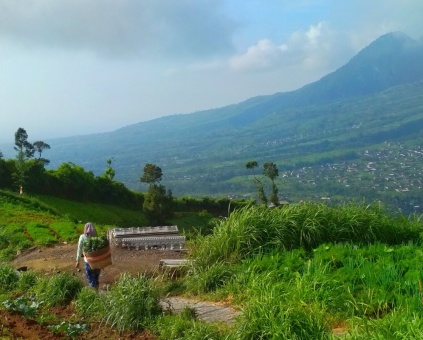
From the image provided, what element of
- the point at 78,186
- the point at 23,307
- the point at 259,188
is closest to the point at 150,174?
the point at 78,186

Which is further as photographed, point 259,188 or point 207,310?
point 259,188

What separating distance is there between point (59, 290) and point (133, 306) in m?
2.23

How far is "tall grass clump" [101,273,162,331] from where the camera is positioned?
6855 millimetres

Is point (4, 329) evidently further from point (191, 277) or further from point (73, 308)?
point (191, 277)

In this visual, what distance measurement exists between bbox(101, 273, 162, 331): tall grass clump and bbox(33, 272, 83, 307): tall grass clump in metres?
1.52

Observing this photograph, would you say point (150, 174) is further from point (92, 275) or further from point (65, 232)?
point (92, 275)

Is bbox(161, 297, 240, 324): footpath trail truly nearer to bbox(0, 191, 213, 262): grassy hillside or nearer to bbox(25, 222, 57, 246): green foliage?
bbox(0, 191, 213, 262): grassy hillside

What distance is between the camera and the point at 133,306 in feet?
22.8

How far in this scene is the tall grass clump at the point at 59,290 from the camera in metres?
8.51

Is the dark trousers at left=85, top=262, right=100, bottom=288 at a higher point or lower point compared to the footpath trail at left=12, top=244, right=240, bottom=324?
higher

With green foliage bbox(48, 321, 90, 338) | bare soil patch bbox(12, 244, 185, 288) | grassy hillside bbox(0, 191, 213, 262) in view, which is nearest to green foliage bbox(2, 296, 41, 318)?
green foliage bbox(48, 321, 90, 338)

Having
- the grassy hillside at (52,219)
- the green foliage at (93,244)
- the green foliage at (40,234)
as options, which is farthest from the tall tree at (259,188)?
the green foliage at (40,234)

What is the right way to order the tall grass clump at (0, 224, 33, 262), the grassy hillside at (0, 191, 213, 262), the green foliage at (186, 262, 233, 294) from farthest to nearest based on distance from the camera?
the grassy hillside at (0, 191, 213, 262) < the tall grass clump at (0, 224, 33, 262) < the green foliage at (186, 262, 233, 294)

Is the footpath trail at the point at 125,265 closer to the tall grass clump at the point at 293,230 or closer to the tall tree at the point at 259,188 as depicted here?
the tall grass clump at the point at 293,230
